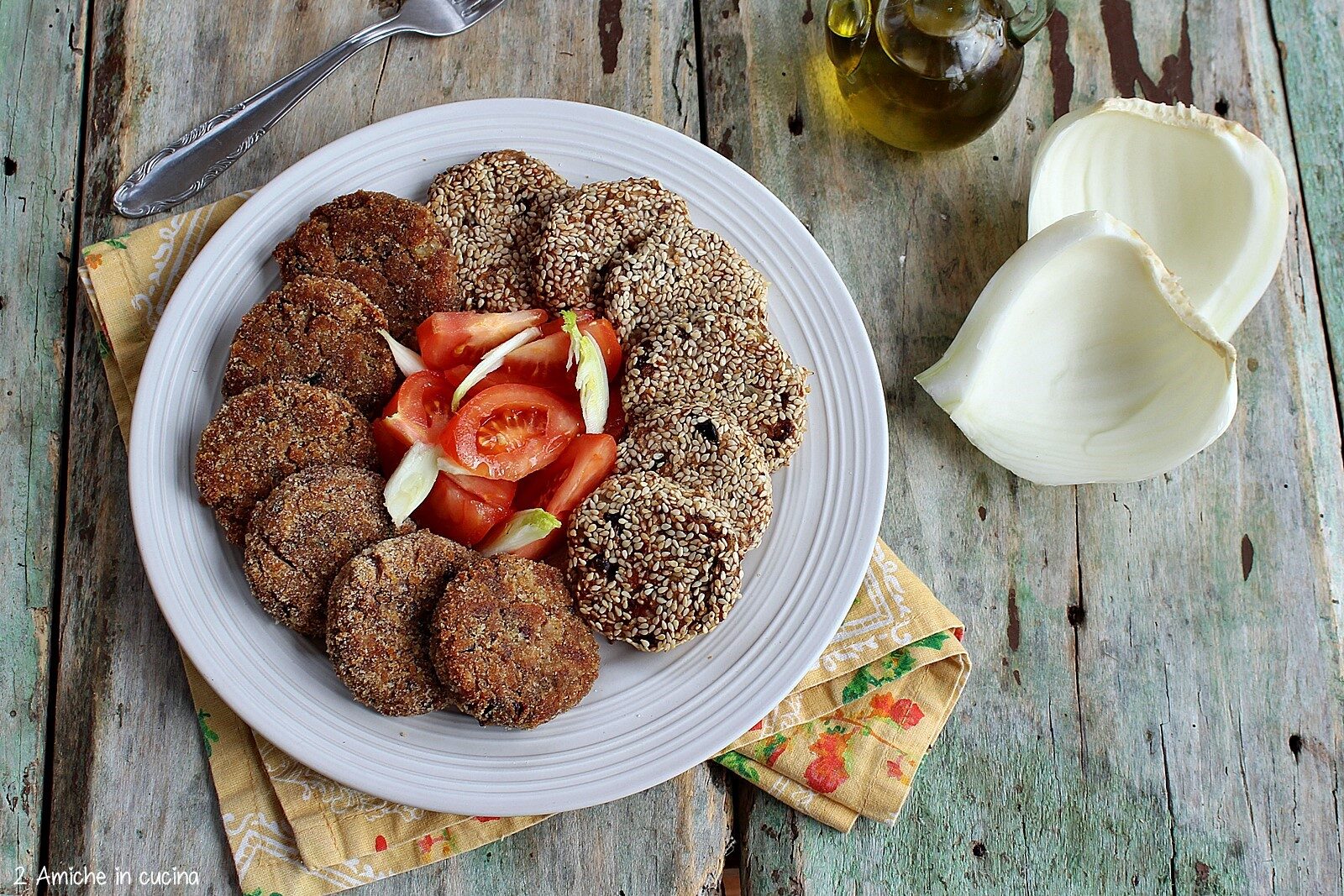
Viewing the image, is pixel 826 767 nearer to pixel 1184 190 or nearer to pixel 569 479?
pixel 569 479

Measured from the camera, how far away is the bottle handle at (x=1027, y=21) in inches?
94.0

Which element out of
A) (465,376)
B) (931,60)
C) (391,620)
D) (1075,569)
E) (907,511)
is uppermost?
(931,60)

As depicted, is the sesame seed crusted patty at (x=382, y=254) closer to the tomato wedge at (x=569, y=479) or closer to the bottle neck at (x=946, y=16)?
the tomato wedge at (x=569, y=479)

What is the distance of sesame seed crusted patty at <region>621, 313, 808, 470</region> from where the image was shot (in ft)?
7.14

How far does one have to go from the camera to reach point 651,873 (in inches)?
93.7

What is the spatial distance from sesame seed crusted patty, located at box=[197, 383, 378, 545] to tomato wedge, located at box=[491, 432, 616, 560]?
0.40m

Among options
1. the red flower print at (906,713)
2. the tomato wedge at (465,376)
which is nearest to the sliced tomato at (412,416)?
the tomato wedge at (465,376)

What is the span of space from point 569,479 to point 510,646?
362mm

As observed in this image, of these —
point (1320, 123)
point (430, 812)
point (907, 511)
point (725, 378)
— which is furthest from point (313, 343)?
point (1320, 123)

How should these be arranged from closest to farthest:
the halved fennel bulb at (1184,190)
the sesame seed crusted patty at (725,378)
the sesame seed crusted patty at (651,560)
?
the sesame seed crusted patty at (651,560)
the sesame seed crusted patty at (725,378)
the halved fennel bulb at (1184,190)

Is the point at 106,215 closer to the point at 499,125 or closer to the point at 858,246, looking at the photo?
the point at 499,125

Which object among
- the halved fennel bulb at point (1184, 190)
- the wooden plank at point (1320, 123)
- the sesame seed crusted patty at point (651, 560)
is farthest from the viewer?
the wooden plank at point (1320, 123)

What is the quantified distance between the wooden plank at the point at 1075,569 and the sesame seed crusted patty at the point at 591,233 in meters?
0.58

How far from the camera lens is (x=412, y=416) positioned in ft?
7.07
